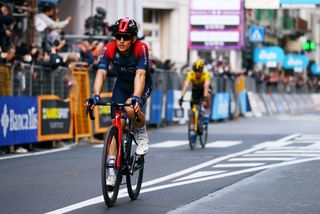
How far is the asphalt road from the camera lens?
34.9 ft

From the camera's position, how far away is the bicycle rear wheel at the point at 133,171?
10961 mm

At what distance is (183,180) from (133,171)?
8.42ft

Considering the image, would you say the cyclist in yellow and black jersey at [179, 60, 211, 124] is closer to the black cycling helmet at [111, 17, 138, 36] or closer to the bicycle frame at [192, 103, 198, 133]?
the bicycle frame at [192, 103, 198, 133]

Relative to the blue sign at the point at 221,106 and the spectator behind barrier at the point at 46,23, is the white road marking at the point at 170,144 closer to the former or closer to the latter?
the spectator behind barrier at the point at 46,23

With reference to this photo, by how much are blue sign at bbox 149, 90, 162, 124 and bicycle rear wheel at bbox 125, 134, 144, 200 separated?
733 inches

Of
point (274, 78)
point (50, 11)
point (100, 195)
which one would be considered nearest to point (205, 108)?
point (50, 11)

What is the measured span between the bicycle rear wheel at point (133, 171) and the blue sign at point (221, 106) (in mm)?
25598

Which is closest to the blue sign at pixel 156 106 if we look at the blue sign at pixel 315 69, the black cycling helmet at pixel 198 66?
the black cycling helmet at pixel 198 66

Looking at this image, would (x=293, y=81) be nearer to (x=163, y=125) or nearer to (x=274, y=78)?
(x=274, y=78)

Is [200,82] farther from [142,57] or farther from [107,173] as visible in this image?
[107,173]

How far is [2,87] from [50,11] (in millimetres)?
7936

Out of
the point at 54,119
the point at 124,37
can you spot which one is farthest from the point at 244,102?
the point at 124,37

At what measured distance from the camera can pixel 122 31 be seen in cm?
1072

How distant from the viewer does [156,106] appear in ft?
101
